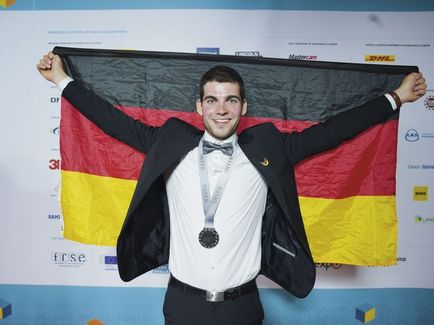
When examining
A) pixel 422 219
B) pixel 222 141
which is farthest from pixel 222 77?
pixel 422 219

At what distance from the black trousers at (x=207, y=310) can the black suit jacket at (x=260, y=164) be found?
0.26 m

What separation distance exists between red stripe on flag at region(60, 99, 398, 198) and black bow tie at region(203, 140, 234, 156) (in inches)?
16.5

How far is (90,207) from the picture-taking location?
7.10ft

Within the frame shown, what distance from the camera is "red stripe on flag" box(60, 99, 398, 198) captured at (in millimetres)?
2117

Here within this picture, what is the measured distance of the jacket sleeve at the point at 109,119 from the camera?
1.94m

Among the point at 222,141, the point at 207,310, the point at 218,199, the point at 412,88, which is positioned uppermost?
the point at 412,88

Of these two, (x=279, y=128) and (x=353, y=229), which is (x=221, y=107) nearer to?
(x=279, y=128)

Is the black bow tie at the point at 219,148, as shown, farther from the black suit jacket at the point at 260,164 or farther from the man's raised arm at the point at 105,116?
the man's raised arm at the point at 105,116

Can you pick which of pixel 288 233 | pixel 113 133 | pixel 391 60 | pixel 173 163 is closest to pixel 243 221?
pixel 288 233

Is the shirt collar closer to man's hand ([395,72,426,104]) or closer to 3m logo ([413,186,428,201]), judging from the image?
man's hand ([395,72,426,104])

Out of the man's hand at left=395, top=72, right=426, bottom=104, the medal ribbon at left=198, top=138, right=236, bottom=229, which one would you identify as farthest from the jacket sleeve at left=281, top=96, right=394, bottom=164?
the medal ribbon at left=198, top=138, right=236, bottom=229

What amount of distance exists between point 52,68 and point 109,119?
0.48m

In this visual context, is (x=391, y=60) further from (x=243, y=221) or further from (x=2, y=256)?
(x=2, y=256)

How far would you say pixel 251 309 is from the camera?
1.79m
